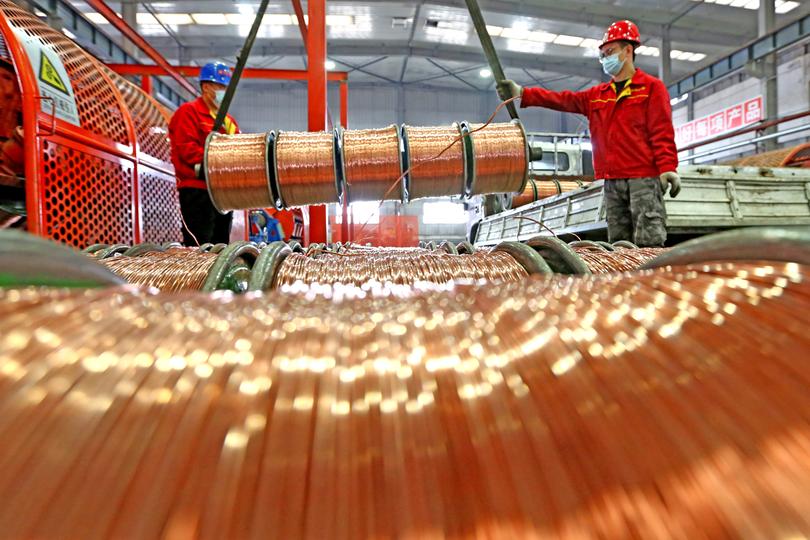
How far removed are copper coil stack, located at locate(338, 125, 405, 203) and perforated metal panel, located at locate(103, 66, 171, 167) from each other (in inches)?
84.7

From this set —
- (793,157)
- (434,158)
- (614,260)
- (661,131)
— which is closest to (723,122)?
(793,157)

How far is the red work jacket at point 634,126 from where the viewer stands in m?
2.80

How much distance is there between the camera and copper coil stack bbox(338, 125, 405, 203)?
2.20 m

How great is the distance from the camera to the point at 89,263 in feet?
2.18

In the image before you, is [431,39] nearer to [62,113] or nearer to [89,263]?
[62,113]

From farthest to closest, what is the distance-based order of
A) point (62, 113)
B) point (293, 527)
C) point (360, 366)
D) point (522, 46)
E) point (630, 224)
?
point (522, 46) < point (630, 224) < point (62, 113) < point (360, 366) < point (293, 527)

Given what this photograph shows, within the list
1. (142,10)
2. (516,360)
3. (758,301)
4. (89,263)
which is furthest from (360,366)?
(142,10)

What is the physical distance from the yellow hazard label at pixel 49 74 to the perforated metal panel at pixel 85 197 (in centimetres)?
34

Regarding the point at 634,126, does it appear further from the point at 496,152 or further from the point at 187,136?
the point at 187,136

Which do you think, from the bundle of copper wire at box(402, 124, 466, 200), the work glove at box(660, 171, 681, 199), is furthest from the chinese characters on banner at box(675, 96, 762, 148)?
the bundle of copper wire at box(402, 124, 466, 200)

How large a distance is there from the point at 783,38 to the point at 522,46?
569 cm

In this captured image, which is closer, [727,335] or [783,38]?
[727,335]

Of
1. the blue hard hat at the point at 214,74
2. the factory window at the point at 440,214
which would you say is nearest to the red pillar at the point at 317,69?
the blue hard hat at the point at 214,74

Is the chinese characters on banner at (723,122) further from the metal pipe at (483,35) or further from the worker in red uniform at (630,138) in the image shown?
the metal pipe at (483,35)
